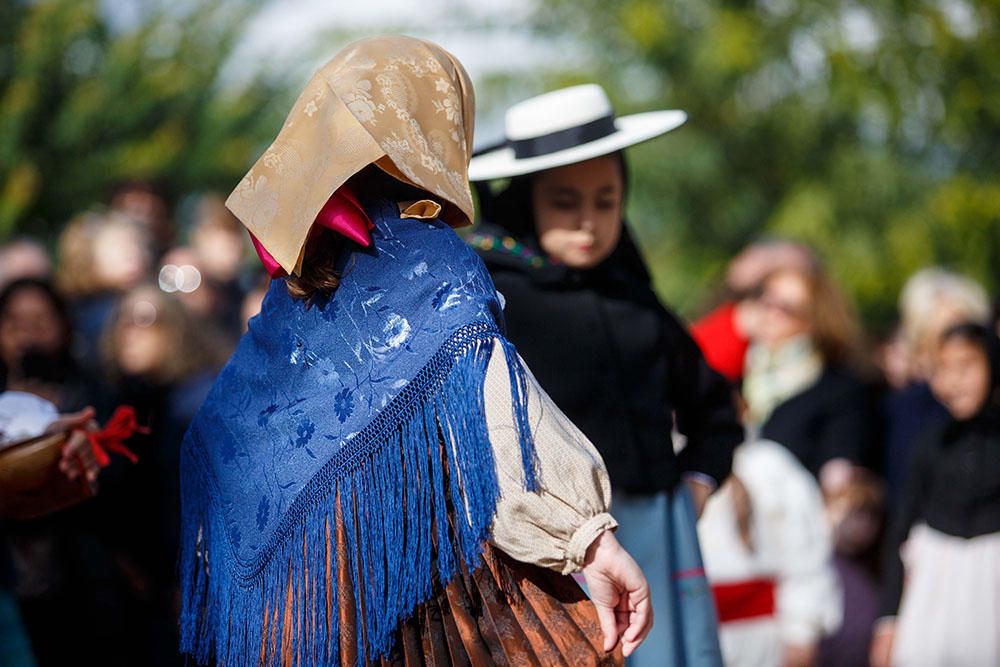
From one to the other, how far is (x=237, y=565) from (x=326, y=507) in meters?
0.27

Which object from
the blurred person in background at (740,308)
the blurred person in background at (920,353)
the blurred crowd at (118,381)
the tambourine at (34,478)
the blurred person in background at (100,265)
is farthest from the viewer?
the blurred person in background at (920,353)

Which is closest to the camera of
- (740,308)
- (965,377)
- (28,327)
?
(28,327)

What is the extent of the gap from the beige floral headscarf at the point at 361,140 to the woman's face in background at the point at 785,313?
3843mm

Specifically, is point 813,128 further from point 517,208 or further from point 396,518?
point 396,518

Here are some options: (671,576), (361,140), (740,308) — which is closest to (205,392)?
(671,576)

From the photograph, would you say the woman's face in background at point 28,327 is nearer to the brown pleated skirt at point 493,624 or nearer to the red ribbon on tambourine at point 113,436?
the red ribbon on tambourine at point 113,436

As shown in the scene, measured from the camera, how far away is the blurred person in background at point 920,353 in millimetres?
6766

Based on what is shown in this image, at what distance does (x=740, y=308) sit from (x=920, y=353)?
1006 millimetres

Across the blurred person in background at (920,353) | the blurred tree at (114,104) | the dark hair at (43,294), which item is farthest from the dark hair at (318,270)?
the blurred tree at (114,104)

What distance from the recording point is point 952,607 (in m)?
5.31

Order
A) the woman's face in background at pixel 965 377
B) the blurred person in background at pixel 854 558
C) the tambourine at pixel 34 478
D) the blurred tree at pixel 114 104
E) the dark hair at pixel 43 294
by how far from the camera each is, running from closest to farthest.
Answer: the tambourine at pixel 34 478 → the dark hair at pixel 43 294 → the woman's face in background at pixel 965 377 → the blurred person in background at pixel 854 558 → the blurred tree at pixel 114 104

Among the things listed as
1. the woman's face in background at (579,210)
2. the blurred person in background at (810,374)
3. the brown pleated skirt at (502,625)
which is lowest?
the blurred person in background at (810,374)

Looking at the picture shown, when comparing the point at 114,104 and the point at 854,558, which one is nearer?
the point at 854,558

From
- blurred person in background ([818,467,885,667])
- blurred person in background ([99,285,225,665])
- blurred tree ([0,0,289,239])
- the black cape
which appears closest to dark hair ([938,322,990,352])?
blurred person in background ([818,467,885,667])
